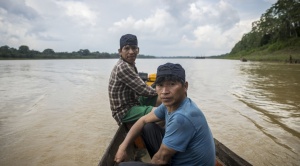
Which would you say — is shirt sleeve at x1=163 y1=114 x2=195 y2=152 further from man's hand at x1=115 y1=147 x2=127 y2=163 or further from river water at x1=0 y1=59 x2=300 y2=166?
river water at x1=0 y1=59 x2=300 y2=166

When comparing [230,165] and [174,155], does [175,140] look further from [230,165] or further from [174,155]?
[230,165]

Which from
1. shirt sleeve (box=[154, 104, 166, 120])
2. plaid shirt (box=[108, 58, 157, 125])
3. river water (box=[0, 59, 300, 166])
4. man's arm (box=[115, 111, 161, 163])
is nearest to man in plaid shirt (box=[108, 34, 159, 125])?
plaid shirt (box=[108, 58, 157, 125])

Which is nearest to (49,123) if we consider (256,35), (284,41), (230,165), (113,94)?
(113,94)

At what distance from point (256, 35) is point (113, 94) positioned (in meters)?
82.0

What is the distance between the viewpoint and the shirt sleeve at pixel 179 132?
7.03ft

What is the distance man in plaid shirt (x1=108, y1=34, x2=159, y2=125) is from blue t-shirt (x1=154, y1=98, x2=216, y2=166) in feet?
5.98

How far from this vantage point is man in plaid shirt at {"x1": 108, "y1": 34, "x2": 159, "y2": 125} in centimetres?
410

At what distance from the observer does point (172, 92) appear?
2420 mm

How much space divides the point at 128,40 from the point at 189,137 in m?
2.57

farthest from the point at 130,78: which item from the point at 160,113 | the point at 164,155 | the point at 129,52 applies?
the point at 164,155

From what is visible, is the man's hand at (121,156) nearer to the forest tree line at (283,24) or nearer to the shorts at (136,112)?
the shorts at (136,112)

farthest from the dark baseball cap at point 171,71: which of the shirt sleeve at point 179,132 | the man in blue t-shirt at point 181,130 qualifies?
the shirt sleeve at point 179,132

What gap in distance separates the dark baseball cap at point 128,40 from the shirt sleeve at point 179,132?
239 centimetres

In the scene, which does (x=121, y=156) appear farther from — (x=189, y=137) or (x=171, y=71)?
(x=171, y=71)
